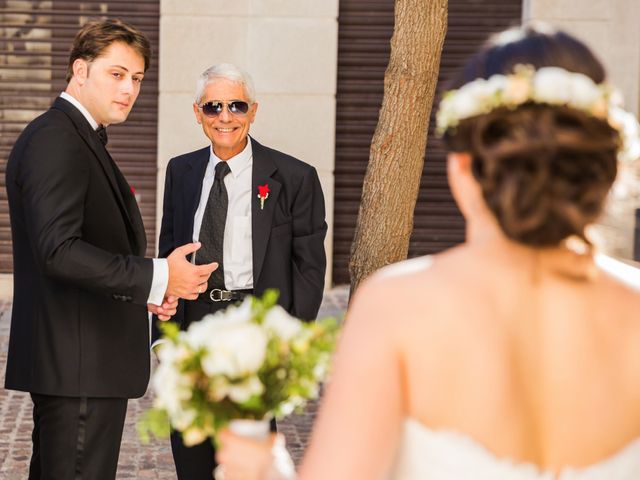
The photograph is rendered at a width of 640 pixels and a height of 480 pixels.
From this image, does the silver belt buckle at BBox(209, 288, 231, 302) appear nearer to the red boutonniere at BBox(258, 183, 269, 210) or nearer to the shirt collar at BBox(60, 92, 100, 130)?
the red boutonniere at BBox(258, 183, 269, 210)

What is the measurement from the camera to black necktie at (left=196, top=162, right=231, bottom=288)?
14.8 feet

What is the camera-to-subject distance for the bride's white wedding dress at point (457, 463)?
184cm

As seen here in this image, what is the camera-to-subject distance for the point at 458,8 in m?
11.6

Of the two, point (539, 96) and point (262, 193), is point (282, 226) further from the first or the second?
point (539, 96)

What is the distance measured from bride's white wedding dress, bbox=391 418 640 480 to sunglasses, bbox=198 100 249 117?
2934 millimetres

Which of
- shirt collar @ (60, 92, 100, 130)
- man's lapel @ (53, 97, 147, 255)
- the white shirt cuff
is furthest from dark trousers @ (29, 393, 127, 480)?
shirt collar @ (60, 92, 100, 130)

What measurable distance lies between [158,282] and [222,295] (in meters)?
0.82

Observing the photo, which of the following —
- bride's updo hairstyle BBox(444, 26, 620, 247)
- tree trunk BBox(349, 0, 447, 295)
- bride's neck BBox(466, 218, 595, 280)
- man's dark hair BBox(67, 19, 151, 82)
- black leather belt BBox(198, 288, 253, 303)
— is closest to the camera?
bride's updo hairstyle BBox(444, 26, 620, 247)

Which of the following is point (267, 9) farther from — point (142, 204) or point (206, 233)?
point (206, 233)

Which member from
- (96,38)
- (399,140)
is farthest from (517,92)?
(399,140)

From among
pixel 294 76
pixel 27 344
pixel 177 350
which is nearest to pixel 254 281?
pixel 27 344

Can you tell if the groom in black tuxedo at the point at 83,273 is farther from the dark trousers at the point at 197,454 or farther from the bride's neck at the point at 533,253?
the bride's neck at the point at 533,253

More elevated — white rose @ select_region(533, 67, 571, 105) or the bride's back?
white rose @ select_region(533, 67, 571, 105)

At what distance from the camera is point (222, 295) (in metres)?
4.50
